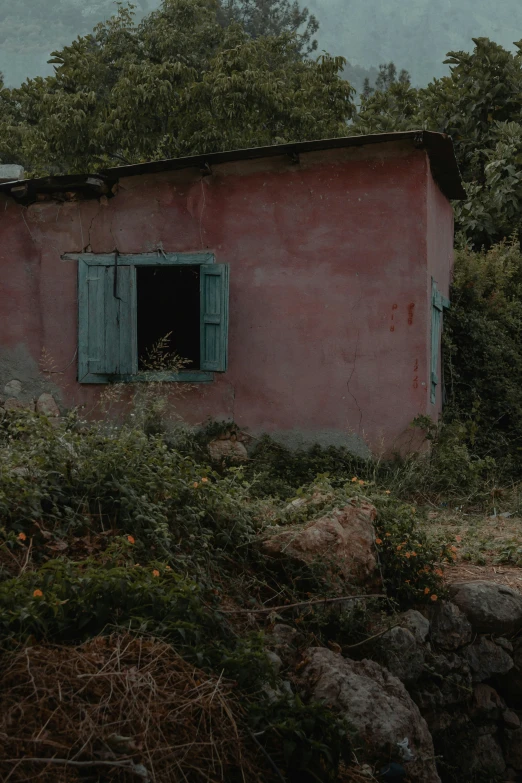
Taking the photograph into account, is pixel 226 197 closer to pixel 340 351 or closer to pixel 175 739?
pixel 340 351

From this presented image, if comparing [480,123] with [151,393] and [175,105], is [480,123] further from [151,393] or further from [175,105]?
[151,393]

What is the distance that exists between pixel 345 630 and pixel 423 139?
Result: 584cm

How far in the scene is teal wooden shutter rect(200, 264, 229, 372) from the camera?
380 inches

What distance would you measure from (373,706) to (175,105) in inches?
571

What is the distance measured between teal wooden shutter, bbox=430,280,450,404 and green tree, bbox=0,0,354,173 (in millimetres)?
7731

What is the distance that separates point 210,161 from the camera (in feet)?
31.8

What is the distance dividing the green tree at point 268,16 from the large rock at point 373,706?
34.9m

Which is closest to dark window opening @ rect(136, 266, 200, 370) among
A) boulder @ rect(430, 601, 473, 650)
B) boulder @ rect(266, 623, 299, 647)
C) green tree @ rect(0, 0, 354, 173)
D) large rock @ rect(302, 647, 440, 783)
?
green tree @ rect(0, 0, 354, 173)

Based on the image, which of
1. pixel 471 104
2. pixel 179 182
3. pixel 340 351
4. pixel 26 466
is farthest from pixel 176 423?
pixel 471 104

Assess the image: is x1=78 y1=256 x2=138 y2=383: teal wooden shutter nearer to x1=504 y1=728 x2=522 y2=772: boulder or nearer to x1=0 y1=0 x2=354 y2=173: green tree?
x1=504 y1=728 x2=522 y2=772: boulder

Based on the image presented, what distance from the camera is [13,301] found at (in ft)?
33.0

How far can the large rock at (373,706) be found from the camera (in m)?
4.58

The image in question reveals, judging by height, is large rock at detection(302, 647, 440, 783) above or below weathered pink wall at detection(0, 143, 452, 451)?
below

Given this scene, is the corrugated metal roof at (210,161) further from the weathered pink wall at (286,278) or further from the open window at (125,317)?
the open window at (125,317)
